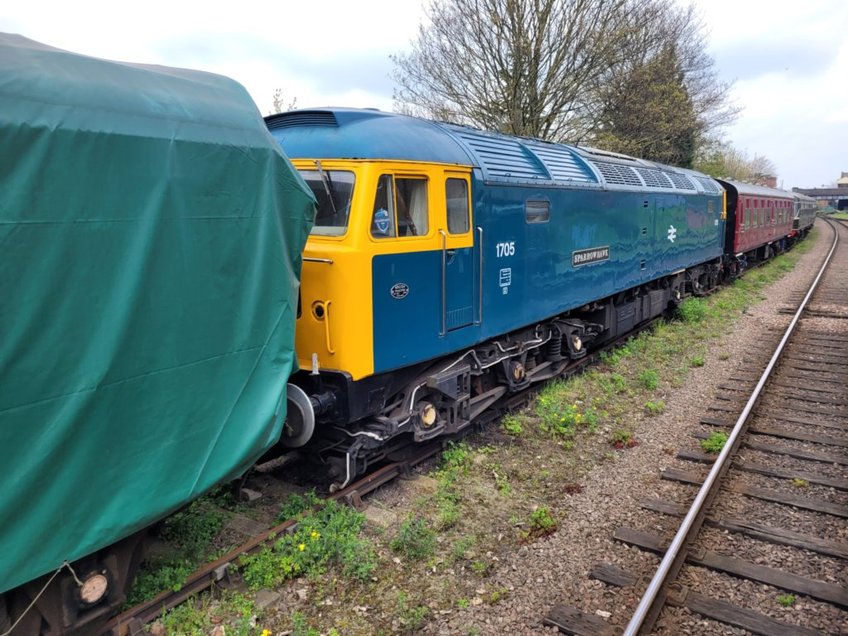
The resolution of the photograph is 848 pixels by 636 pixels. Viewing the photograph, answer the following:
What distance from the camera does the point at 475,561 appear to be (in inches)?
195

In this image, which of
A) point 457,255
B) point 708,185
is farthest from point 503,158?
point 708,185

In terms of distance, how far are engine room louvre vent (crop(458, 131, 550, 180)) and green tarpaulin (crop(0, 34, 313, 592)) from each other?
2946mm

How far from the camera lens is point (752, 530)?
5.36m

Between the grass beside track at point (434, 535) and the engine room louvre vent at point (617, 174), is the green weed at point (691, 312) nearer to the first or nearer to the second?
the engine room louvre vent at point (617, 174)

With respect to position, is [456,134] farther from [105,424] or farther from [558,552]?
[105,424]

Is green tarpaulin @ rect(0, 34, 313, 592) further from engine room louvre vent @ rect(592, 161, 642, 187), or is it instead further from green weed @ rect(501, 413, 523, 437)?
engine room louvre vent @ rect(592, 161, 642, 187)

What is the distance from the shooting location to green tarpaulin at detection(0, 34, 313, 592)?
303cm

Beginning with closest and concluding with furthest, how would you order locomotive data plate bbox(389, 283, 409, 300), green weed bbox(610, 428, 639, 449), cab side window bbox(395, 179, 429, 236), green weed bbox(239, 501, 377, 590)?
green weed bbox(239, 501, 377, 590) < locomotive data plate bbox(389, 283, 409, 300) < cab side window bbox(395, 179, 429, 236) < green weed bbox(610, 428, 639, 449)

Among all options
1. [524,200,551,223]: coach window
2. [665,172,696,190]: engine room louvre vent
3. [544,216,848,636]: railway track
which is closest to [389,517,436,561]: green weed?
[544,216,848,636]: railway track

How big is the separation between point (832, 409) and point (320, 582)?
7.22m

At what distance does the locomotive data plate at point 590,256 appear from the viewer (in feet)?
28.8

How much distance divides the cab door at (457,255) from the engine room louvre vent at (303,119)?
1.21m

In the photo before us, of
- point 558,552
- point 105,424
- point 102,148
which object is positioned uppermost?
point 102,148

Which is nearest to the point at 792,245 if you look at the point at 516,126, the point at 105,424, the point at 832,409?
the point at 516,126
